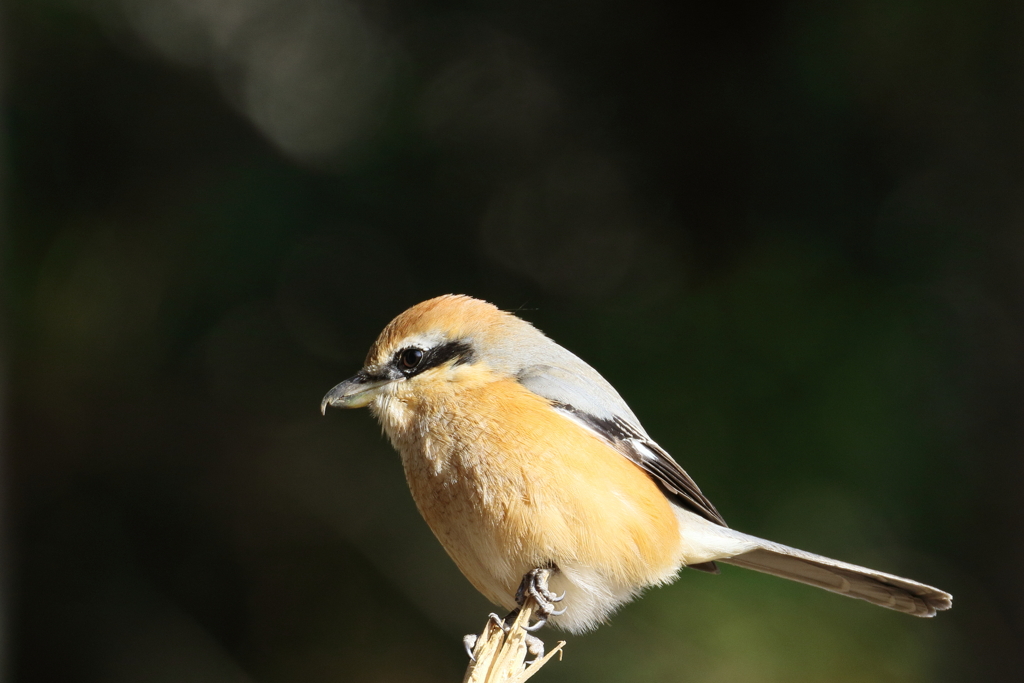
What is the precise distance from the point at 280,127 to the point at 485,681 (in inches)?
128

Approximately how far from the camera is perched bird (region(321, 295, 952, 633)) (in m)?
2.04

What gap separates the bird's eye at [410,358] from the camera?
230 centimetres

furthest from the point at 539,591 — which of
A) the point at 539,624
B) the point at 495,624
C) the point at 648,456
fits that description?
the point at 648,456

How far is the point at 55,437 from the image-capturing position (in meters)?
4.32

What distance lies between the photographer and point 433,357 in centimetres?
232

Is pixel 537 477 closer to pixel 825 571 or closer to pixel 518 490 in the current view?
pixel 518 490

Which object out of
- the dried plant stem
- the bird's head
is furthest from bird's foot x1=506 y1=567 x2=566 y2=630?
the bird's head

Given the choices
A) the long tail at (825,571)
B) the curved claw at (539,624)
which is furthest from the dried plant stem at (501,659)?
the long tail at (825,571)

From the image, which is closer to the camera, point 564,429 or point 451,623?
point 564,429

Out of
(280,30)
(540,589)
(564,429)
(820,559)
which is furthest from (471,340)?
(280,30)

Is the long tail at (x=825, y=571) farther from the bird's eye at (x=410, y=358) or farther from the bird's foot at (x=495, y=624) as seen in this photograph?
the bird's eye at (x=410, y=358)

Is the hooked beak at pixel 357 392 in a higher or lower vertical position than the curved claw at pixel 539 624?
higher

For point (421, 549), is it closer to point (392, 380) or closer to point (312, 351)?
point (312, 351)

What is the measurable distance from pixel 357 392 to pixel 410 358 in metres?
0.18
